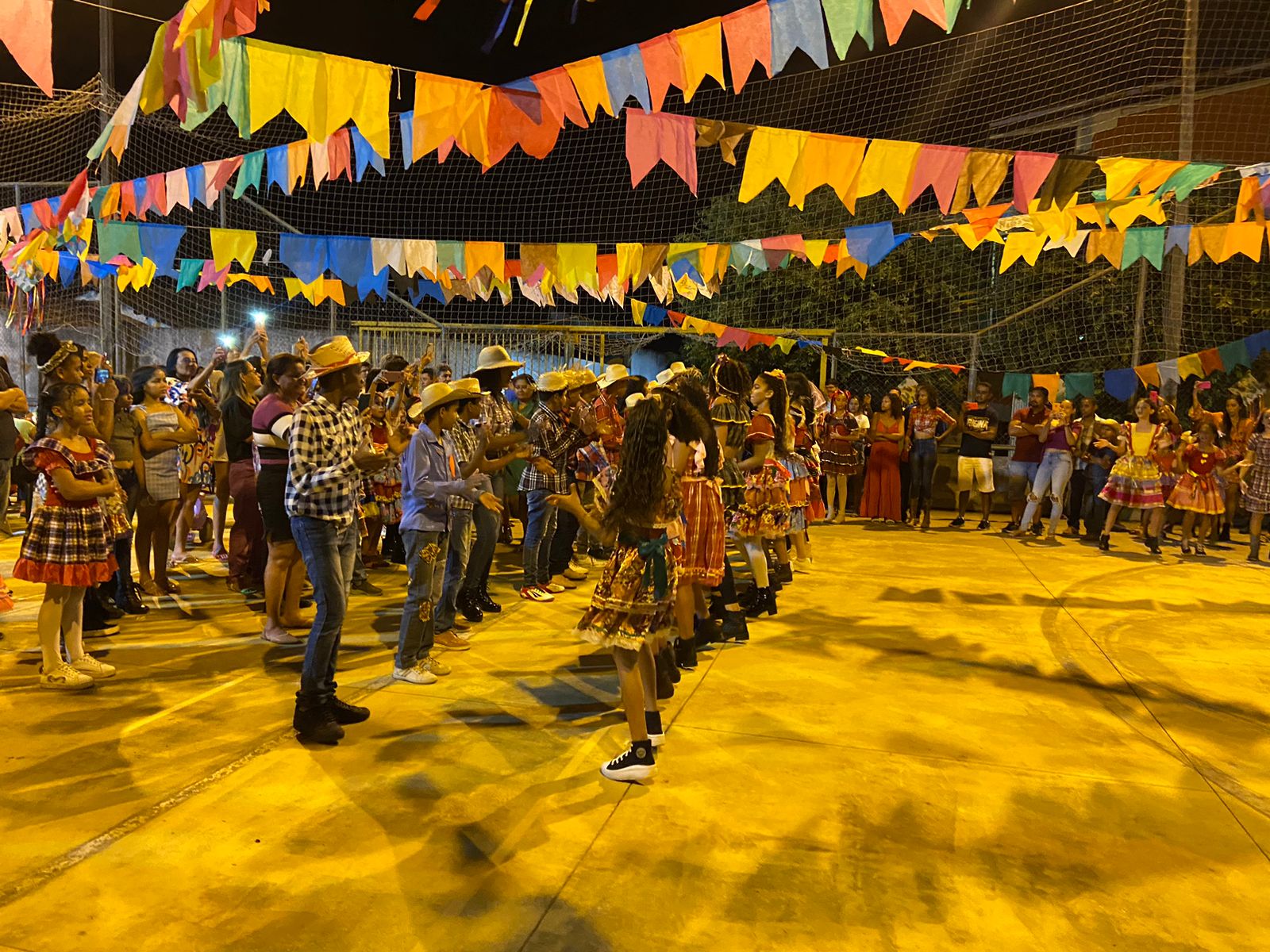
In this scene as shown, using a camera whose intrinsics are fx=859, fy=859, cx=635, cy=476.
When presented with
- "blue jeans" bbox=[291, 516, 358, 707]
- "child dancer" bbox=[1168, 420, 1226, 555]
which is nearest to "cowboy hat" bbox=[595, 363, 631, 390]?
"blue jeans" bbox=[291, 516, 358, 707]

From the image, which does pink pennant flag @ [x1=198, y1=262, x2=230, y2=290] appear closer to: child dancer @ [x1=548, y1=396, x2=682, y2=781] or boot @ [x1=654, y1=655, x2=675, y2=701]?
boot @ [x1=654, y1=655, x2=675, y2=701]

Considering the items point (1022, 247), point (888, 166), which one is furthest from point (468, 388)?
point (1022, 247)

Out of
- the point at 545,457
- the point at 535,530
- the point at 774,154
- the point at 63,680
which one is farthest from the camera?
the point at 535,530

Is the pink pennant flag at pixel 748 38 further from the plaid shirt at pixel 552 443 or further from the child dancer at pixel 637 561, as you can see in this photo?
the child dancer at pixel 637 561

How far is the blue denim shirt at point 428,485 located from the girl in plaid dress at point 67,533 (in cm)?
152

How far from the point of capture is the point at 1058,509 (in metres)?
10.5

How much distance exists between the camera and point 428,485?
4.59m

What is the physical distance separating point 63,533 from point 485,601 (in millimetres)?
2767

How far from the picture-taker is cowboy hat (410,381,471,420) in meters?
4.58

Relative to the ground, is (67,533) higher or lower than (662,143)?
lower

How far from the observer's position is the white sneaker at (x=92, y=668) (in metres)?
4.59

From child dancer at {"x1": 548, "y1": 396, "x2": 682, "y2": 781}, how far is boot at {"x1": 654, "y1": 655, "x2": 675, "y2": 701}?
71cm

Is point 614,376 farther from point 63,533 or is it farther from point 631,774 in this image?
point 631,774

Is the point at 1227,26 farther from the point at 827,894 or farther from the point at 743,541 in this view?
the point at 827,894
